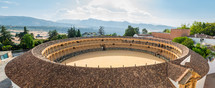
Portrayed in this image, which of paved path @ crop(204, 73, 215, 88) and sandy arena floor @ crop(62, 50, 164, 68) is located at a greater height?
sandy arena floor @ crop(62, 50, 164, 68)

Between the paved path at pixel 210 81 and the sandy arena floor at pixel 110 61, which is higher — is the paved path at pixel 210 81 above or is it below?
below

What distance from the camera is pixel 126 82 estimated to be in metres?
17.3

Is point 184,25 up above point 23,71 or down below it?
above

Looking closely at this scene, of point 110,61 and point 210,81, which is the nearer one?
point 210,81

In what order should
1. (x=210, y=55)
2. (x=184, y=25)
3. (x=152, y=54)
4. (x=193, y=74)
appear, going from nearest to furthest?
(x=193, y=74)
(x=210, y=55)
(x=152, y=54)
(x=184, y=25)

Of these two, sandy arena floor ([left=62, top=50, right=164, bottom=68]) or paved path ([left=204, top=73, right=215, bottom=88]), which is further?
sandy arena floor ([left=62, top=50, right=164, bottom=68])

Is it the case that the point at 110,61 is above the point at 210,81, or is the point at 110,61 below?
above

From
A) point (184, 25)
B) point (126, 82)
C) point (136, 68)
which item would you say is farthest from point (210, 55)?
point (184, 25)

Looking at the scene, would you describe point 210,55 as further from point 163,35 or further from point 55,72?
point 55,72

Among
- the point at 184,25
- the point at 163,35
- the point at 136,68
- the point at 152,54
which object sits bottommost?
the point at 152,54

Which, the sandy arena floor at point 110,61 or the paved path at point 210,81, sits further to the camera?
the sandy arena floor at point 110,61

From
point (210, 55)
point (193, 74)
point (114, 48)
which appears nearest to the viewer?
point (193, 74)

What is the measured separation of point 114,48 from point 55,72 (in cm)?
4188

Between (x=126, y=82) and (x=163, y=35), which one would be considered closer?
(x=126, y=82)
